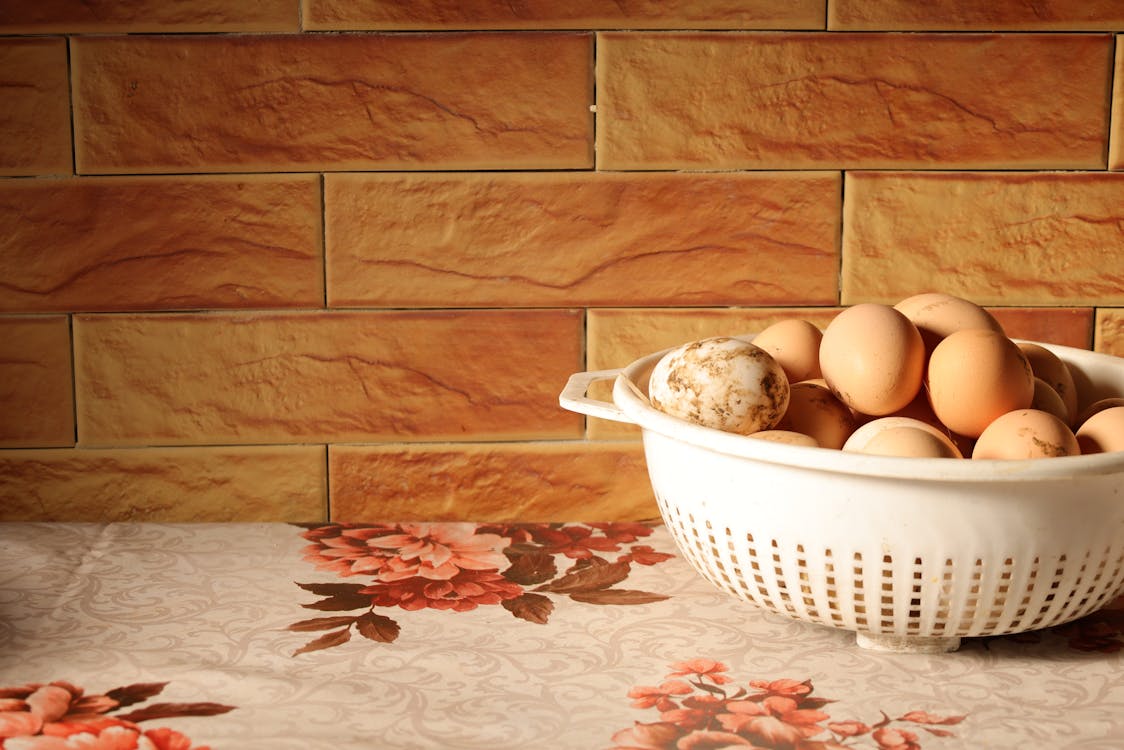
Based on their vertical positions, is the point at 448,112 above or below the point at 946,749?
above

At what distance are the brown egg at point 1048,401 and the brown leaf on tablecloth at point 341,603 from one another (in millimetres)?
579

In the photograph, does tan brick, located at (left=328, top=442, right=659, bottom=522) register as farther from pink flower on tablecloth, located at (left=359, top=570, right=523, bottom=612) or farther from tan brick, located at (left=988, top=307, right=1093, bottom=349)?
tan brick, located at (left=988, top=307, right=1093, bottom=349)

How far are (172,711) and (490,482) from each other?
48 cm

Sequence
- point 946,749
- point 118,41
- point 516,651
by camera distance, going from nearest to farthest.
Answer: point 946,749 → point 516,651 → point 118,41

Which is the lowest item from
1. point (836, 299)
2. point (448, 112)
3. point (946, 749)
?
point (946, 749)

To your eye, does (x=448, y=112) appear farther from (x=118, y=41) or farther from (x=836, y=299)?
(x=836, y=299)

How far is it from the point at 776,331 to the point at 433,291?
37 cm

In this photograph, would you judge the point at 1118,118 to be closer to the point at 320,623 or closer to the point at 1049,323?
the point at 1049,323

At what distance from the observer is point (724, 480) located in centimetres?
80

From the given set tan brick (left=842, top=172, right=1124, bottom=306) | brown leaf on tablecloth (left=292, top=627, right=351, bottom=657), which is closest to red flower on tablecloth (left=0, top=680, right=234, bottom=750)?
brown leaf on tablecloth (left=292, top=627, right=351, bottom=657)

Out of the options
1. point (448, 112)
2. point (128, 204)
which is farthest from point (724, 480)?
point (128, 204)

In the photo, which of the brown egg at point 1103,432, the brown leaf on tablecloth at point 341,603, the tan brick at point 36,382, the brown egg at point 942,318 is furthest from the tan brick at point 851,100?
the tan brick at point 36,382

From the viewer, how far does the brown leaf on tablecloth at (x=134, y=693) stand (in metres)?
0.78

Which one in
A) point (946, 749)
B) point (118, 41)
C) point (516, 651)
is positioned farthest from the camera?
point (118, 41)
